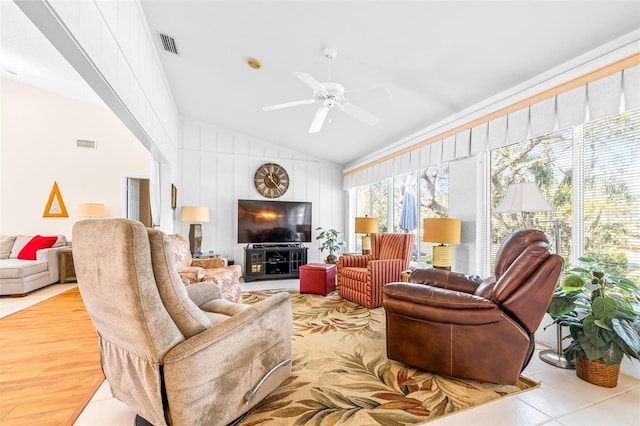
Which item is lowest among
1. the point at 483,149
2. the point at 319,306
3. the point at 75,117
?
the point at 319,306

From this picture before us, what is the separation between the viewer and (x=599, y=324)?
6.49 feet

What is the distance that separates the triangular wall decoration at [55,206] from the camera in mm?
5621

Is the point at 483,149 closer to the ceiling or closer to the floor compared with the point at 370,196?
closer to the ceiling

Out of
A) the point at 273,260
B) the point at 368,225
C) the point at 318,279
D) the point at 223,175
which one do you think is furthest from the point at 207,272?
the point at 223,175

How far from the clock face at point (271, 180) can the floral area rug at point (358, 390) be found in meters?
3.84

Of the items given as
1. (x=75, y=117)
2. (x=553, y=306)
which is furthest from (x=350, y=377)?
(x=75, y=117)

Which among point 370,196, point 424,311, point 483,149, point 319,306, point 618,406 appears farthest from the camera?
point 370,196

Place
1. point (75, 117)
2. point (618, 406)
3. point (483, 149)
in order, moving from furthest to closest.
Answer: point (75, 117) < point (483, 149) < point (618, 406)

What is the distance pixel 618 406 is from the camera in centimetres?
181

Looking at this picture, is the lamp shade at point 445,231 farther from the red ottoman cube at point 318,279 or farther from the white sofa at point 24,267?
the white sofa at point 24,267

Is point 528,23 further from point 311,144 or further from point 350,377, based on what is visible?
point 311,144

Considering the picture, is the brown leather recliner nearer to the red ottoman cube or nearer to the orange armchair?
the orange armchair

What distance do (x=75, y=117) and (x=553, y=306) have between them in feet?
25.4

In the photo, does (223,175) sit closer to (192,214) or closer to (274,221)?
(192,214)
